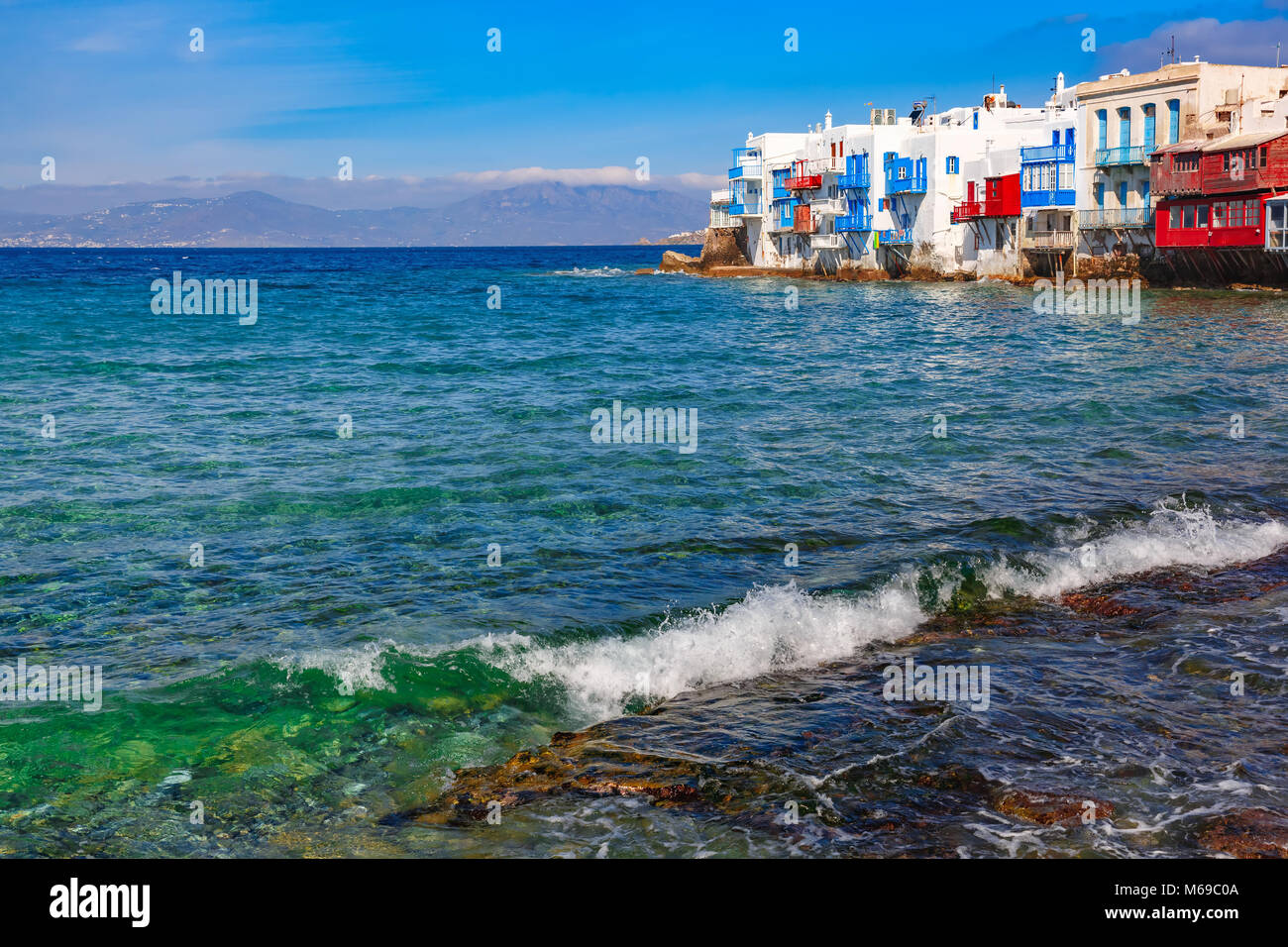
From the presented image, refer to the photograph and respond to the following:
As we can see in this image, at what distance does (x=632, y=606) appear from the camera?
10.9 metres

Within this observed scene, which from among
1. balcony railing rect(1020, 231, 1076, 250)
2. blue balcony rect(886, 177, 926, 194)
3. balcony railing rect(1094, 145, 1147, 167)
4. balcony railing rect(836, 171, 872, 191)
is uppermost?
balcony railing rect(836, 171, 872, 191)

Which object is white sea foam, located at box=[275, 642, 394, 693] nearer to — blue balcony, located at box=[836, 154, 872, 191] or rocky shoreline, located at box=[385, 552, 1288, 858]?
rocky shoreline, located at box=[385, 552, 1288, 858]

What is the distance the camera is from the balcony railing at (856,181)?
78062 millimetres

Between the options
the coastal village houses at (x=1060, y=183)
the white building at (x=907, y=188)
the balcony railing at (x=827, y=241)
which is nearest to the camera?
the coastal village houses at (x=1060, y=183)

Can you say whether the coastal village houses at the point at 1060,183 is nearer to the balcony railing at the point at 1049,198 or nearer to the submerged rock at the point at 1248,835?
the balcony railing at the point at 1049,198

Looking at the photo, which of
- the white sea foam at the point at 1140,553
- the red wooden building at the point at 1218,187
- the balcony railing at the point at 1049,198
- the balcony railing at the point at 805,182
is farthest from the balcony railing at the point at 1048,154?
the white sea foam at the point at 1140,553

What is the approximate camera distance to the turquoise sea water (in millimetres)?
6785

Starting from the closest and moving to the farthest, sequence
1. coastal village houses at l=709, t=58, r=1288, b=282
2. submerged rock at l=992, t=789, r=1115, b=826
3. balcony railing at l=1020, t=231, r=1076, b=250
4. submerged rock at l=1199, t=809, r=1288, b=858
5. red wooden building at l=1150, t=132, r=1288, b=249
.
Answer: submerged rock at l=1199, t=809, r=1288, b=858
submerged rock at l=992, t=789, r=1115, b=826
red wooden building at l=1150, t=132, r=1288, b=249
coastal village houses at l=709, t=58, r=1288, b=282
balcony railing at l=1020, t=231, r=1076, b=250

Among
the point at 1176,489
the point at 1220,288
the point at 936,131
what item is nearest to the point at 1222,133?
the point at 1220,288

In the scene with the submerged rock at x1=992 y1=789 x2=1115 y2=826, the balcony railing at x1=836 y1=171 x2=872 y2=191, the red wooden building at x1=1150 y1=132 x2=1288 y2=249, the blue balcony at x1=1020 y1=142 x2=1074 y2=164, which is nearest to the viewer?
the submerged rock at x1=992 y1=789 x2=1115 y2=826

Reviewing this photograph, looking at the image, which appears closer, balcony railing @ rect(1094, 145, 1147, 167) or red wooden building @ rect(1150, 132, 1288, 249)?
red wooden building @ rect(1150, 132, 1288, 249)

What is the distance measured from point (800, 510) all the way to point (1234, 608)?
5.77 metres

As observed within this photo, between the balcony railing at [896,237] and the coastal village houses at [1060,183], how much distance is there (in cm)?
14

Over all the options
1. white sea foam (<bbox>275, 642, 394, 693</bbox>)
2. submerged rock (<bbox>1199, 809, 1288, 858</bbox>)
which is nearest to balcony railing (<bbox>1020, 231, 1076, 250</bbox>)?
white sea foam (<bbox>275, 642, 394, 693</bbox>)
